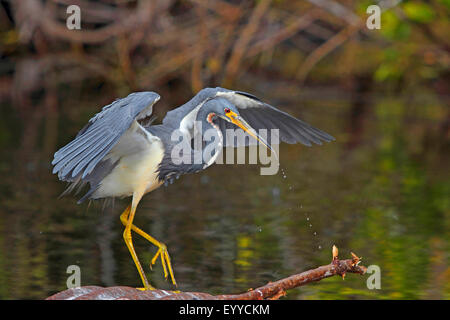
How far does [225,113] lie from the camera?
517cm

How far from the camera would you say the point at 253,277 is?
6.16 m

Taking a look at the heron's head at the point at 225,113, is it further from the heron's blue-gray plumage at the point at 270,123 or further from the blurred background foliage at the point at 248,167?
the blurred background foliage at the point at 248,167

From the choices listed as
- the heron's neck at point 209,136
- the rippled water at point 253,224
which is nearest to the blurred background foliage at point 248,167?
the rippled water at point 253,224

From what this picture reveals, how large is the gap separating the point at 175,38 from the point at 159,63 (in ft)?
2.16

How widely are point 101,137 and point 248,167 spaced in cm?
622

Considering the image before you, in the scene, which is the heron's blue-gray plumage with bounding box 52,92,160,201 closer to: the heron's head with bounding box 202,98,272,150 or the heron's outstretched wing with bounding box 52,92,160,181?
the heron's outstretched wing with bounding box 52,92,160,181

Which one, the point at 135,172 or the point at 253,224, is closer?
the point at 135,172

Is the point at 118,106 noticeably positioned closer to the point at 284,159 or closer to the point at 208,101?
the point at 208,101

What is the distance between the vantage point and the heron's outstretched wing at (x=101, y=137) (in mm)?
4777

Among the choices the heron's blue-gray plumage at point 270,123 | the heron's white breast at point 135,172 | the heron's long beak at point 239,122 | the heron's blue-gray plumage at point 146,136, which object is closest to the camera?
the heron's blue-gray plumage at point 146,136

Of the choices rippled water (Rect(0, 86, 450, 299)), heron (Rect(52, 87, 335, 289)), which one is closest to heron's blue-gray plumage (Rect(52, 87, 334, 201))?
heron (Rect(52, 87, 335, 289))

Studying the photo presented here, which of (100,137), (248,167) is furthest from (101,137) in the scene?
(248,167)

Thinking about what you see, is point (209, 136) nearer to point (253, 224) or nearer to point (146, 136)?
point (146, 136)

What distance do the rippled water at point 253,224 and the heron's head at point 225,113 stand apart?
4.08 ft
